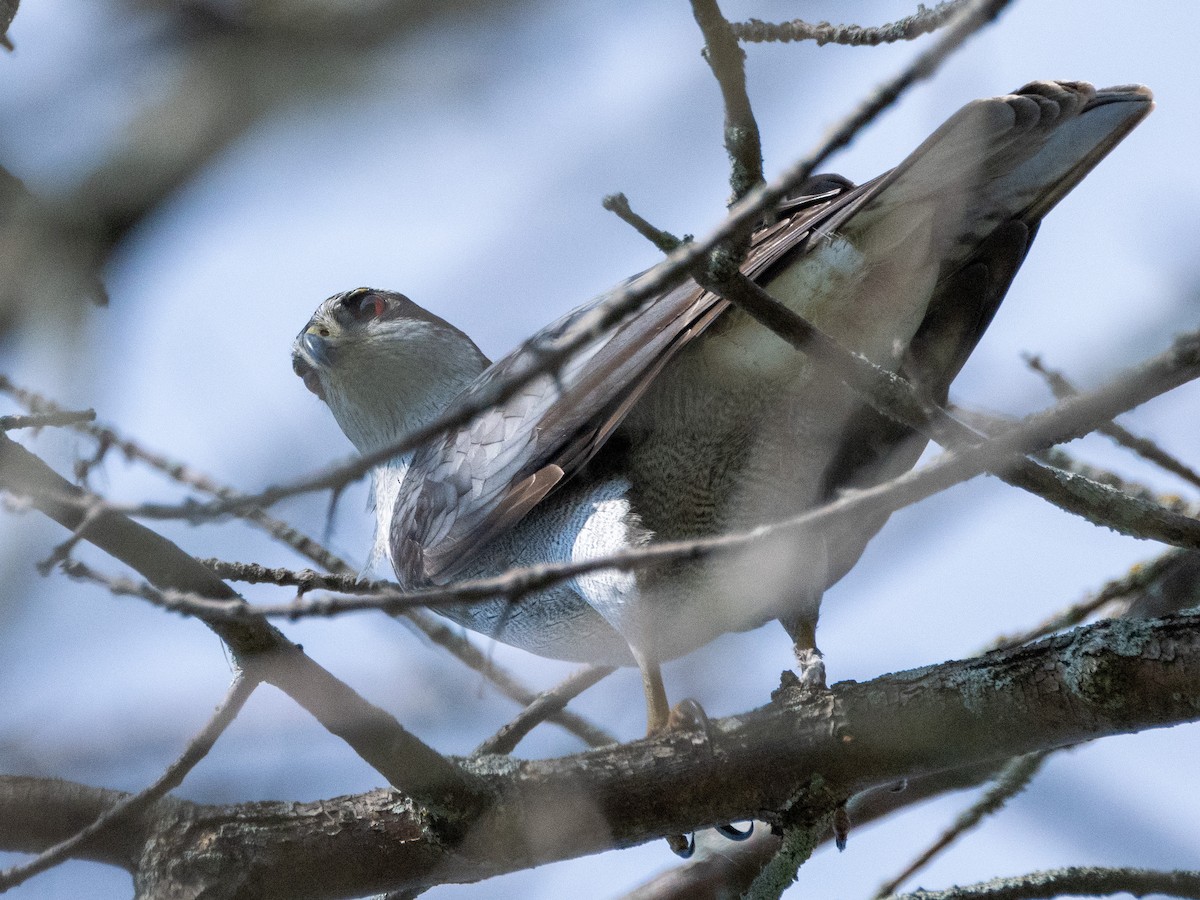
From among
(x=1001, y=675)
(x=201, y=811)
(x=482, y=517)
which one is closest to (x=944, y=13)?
(x=1001, y=675)

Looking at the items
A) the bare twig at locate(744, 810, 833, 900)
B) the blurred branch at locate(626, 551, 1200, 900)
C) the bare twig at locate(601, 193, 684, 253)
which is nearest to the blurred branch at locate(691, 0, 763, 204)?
the bare twig at locate(601, 193, 684, 253)

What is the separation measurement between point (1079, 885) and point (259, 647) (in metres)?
2.02

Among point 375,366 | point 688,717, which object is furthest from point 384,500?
point 688,717

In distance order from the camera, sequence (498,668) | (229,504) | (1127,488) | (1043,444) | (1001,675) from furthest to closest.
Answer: (498,668) < (1127,488) < (1001,675) < (1043,444) < (229,504)

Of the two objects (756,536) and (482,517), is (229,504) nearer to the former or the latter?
(756,536)

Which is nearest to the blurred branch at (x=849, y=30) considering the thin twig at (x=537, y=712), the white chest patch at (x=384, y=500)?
the thin twig at (x=537, y=712)

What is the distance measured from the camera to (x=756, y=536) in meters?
1.82

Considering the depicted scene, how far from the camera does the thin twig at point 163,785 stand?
7.23ft

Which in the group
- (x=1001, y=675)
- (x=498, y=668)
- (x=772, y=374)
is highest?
(x=772, y=374)

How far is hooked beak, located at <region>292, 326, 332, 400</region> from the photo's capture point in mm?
4777

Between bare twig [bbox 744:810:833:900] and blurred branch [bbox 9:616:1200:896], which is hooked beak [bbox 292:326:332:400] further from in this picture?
bare twig [bbox 744:810:833:900]

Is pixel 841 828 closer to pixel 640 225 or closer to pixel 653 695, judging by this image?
pixel 653 695

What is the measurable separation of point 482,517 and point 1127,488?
1914 millimetres

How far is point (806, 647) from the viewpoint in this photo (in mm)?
3582
